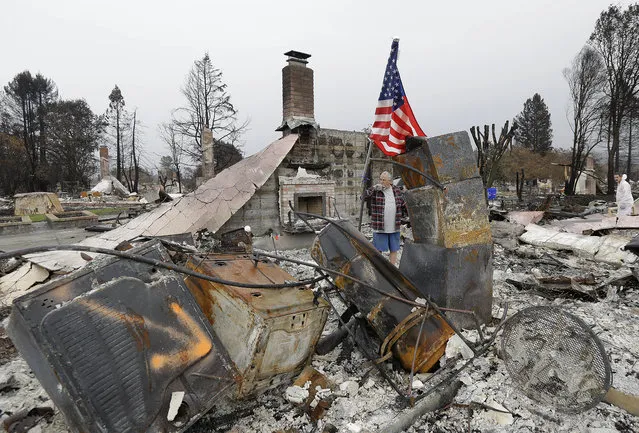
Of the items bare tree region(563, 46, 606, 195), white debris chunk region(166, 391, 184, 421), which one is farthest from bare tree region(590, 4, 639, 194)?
white debris chunk region(166, 391, 184, 421)

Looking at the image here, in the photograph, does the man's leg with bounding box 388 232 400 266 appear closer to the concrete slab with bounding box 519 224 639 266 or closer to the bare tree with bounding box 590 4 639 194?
the concrete slab with bounding box 519 224 639 266

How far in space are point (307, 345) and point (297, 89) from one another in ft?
27.8

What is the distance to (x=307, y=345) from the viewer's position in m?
2.89

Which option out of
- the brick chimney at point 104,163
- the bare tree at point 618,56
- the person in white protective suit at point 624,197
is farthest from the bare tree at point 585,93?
the brick chimney at point 104,163

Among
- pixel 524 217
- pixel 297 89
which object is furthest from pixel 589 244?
pixel 297 89

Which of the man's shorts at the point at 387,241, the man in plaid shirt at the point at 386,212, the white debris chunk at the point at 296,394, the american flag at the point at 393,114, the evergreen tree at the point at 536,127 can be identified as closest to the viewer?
the white debris chunk at the point at 296,394

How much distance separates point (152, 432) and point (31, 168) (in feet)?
133

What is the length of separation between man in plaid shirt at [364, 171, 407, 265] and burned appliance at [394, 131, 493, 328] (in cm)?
159

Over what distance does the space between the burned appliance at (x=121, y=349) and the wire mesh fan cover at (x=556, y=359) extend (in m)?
2.45

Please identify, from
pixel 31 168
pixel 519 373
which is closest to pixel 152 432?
pixel 519 373

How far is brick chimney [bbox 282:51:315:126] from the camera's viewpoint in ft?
31.8

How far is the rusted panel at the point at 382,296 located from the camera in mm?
3125

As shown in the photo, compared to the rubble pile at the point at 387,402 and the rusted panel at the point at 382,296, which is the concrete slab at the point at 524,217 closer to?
the rubble pile at the point at 387,402

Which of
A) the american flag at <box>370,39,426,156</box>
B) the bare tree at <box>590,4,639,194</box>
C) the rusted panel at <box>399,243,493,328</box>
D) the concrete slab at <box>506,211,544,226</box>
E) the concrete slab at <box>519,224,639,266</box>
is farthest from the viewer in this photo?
the bare tree at <box>590,4,639,194</box>
